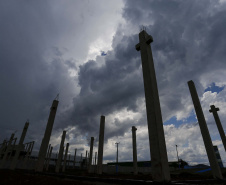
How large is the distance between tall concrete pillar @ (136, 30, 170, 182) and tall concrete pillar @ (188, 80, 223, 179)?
253 inches

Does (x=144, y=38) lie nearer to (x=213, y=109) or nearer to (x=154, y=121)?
(x=154, y=121)

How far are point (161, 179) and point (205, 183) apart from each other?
3.15m

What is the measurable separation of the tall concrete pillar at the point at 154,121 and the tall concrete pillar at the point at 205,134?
644cm

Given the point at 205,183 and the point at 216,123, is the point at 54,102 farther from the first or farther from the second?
the point at 216,123

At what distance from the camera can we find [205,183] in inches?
292

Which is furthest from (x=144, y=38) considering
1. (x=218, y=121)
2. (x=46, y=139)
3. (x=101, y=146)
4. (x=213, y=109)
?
(x=218, y=121)

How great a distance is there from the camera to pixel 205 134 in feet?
37.0

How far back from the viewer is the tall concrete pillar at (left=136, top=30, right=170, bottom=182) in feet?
20.5

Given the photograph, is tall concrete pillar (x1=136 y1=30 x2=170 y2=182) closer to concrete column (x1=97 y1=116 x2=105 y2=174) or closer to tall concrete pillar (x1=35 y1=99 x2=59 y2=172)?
tall concrete pillar (x1=35 y1=99 x2=59 y2=172)

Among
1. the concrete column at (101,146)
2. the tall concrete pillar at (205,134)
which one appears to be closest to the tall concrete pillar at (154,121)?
the tall concrete pillar at (205,134)

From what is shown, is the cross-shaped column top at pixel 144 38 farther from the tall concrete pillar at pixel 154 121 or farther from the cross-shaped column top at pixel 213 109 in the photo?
the cross-shaped column top at pixel 213 109

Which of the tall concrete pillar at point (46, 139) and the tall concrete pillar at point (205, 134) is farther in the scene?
the tall concrete pillar at point (46, 139)

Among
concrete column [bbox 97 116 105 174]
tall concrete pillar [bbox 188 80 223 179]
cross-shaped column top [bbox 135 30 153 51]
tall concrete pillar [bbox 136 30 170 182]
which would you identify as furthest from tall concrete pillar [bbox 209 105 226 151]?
cross-shaped column top [bbox 135 30 153 51]

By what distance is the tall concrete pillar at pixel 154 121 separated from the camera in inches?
247
